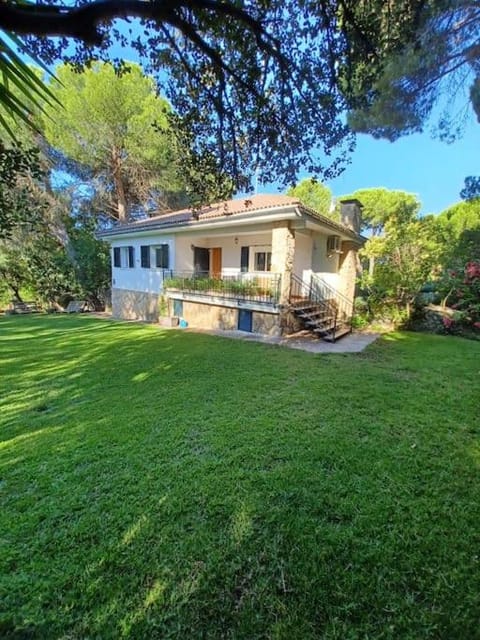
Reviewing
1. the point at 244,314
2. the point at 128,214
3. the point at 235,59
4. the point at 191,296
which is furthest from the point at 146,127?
the point at 235,59

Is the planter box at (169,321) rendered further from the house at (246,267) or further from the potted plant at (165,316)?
the house at (246,267)

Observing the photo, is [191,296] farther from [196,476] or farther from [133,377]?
[196,476]

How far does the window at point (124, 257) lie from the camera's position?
1491cm

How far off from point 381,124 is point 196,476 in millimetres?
9665

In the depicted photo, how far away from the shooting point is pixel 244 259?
40.5 feet

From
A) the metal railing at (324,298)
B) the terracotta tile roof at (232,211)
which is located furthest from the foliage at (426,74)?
the metal railing at (324,298)

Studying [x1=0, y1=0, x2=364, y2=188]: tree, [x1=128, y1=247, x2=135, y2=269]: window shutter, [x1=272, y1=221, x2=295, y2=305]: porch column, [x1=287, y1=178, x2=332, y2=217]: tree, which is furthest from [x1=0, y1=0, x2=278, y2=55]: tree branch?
[x1=287, y1=178, x2=332, y2=217]: tree

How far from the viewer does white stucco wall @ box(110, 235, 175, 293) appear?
12.9 m

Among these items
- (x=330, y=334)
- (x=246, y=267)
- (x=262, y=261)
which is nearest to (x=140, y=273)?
(x=246, y=267)

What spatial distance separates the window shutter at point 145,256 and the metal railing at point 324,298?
7.09m

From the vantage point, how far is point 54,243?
1964 cm

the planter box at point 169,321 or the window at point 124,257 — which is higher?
the window at point 124,257

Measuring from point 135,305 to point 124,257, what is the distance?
8.74 feet

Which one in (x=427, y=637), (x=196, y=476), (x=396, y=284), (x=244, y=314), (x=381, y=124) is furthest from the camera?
(x=396, y=284)
